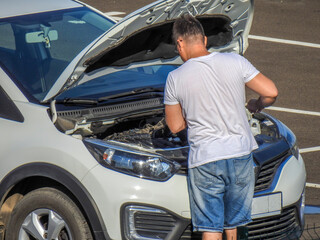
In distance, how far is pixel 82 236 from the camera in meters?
5.09

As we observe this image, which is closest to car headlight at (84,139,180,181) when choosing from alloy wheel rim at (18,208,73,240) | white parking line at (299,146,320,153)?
alloy wheel rim at (18,208,73,240)

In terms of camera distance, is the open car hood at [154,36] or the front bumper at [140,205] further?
the open car hood at [154,36]

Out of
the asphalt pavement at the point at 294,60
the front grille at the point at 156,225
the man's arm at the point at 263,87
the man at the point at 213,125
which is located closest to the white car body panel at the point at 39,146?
the front grille at the point at 156,225

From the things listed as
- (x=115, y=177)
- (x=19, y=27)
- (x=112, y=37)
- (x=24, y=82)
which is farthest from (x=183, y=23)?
(x=19, y=27)

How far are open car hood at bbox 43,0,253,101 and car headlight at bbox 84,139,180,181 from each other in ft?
2.03

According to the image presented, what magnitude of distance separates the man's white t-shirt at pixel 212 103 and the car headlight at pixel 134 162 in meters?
0.22

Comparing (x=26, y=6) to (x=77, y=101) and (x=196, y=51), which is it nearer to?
(x=77, y=101)

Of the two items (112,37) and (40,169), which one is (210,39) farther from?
(40,169)

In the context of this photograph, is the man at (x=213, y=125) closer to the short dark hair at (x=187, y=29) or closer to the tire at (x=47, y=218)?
the short dark hair at (x=187, y=29)

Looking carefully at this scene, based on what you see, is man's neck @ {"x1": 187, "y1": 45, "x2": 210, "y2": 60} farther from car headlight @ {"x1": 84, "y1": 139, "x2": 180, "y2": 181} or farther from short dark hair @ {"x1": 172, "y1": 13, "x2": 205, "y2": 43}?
car headlight @ {"x1": 84, "y1": 139, "x2": 180, "y2": 181}

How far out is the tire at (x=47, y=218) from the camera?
16.7ft

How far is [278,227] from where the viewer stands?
5.39 m

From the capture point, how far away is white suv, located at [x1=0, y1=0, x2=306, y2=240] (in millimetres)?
4996

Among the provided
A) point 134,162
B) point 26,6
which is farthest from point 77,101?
point 26,6
